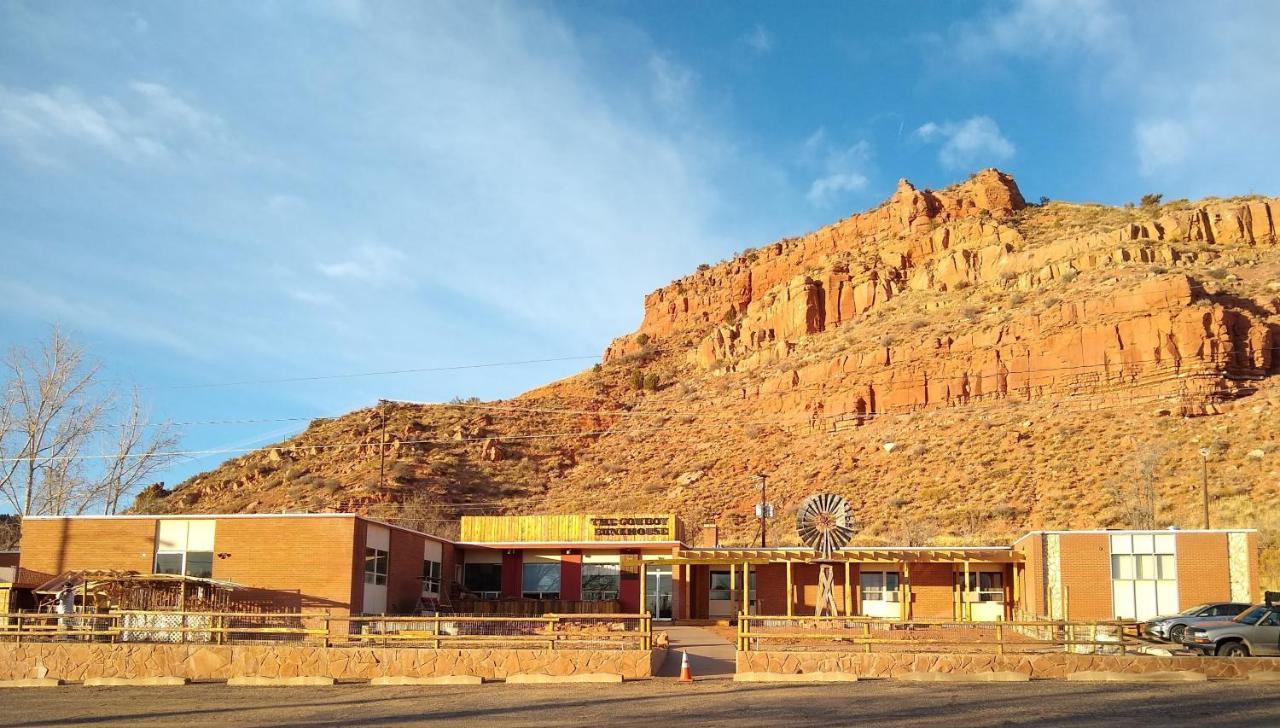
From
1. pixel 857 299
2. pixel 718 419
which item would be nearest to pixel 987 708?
pixel 718 419

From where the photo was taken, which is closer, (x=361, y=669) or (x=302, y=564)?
(x=361, y=669)

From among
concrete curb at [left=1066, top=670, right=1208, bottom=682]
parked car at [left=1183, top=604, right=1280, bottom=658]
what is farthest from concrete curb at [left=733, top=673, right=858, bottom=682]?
parked car at [left=1183, top=604, right=1280, bottom=658]

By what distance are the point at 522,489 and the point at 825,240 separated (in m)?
54.6

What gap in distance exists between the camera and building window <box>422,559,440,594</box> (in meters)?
37.9

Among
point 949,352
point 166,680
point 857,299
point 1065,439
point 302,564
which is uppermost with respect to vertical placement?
point 857,299

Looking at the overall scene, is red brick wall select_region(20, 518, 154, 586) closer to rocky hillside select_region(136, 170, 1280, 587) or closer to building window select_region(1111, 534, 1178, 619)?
building window select_region(1111, 534, 1178, 619)

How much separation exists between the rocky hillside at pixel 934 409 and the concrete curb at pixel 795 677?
2425 centimetres

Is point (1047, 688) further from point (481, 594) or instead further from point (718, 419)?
point (718, 419)

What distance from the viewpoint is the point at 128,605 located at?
101ft

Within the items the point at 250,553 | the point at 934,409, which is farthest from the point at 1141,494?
the point at 250,553

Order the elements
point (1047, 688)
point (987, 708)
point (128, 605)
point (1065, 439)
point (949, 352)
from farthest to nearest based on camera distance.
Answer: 1. point (949, 352)
2. point (1065, 439)
3. point (128, 605)
4. point (1047, 688)
5. point (987, 708)

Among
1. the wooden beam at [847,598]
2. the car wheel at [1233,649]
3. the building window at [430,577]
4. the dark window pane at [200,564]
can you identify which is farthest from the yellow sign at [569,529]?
the car wheel at [1233,649]

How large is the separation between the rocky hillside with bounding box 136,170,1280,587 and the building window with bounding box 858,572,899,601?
1037 cm

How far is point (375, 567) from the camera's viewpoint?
32.9 metres
